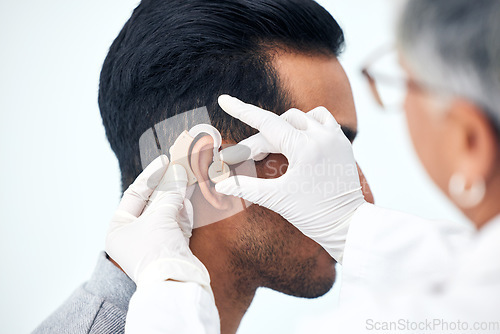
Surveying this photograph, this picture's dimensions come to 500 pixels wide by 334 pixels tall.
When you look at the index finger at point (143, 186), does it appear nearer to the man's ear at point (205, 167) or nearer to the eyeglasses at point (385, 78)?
the man's ear at point (205, 167)

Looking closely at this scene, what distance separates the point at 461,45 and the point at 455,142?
0.42 feet

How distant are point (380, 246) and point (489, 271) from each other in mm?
466

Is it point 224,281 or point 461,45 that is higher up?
point 461,45

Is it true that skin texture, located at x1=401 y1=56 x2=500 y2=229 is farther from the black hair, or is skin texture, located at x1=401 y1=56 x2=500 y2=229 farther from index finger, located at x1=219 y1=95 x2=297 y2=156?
the black hair

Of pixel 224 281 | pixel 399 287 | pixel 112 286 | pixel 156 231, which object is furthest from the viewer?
pixel 224 281

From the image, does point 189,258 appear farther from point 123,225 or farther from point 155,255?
point 123,225

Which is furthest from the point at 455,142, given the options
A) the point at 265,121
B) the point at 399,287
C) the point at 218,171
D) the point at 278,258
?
the point at 278,258

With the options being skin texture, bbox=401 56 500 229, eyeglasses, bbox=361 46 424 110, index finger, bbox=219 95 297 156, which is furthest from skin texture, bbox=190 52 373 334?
skin texture, bbox=401 56 500 229

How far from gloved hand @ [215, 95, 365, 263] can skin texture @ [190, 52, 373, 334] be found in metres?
0.08

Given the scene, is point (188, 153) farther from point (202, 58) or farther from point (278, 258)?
point (278, 258)

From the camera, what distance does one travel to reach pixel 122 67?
1.26 metres

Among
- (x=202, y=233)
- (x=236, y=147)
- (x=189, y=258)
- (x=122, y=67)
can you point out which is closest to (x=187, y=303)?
(x=189, y=258)

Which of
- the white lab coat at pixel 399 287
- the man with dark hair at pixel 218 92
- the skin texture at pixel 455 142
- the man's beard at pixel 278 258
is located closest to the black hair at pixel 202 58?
the man with dark hair at pixel 218 92

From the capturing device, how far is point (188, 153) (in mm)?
1176
